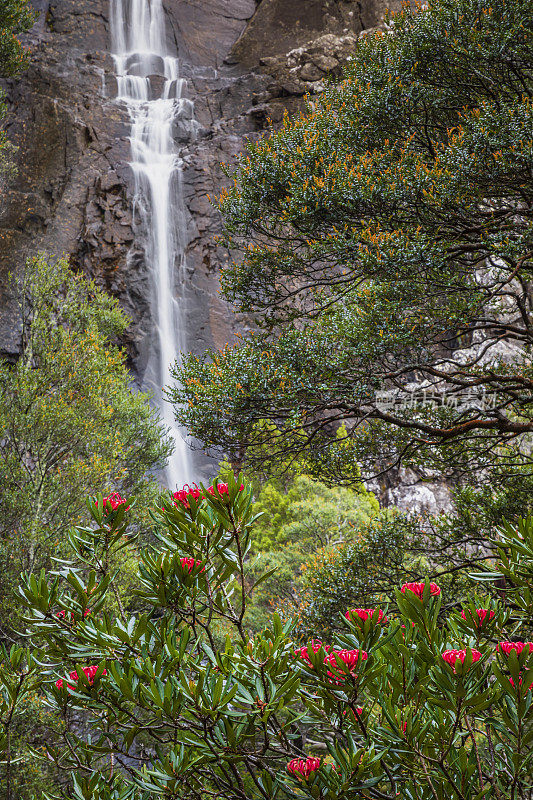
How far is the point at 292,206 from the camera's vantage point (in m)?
5.47

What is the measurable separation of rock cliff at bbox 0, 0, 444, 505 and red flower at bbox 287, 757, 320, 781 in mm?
15912

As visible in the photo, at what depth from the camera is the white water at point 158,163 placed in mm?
18969

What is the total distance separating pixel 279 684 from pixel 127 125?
23972 millimetres

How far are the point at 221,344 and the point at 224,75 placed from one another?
1384 cm

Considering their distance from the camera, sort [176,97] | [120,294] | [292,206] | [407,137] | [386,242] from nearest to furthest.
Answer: [386,242]
[292,206]
[407,137]
[120,294]
[176,97]

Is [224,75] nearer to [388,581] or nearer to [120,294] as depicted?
[120,294]

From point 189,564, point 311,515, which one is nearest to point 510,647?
point 189,564

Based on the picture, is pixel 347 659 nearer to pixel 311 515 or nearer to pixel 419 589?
pixel 419 589

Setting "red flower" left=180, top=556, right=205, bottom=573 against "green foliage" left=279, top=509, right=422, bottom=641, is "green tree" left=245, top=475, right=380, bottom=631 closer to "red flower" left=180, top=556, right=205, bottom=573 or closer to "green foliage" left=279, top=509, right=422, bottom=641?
"green foliage" left=279, top=509, right=422, bottom=641

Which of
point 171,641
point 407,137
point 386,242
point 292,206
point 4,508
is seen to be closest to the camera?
point 171,641

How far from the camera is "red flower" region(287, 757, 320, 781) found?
132cm

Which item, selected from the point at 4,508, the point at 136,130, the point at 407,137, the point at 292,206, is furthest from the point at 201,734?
the point at 136,130

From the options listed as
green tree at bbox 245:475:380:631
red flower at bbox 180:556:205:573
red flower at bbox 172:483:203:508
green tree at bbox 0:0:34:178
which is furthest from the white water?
red flower at bbox 180:556:205:573

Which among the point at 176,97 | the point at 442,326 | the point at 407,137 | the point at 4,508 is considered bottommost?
the point at 4,508
